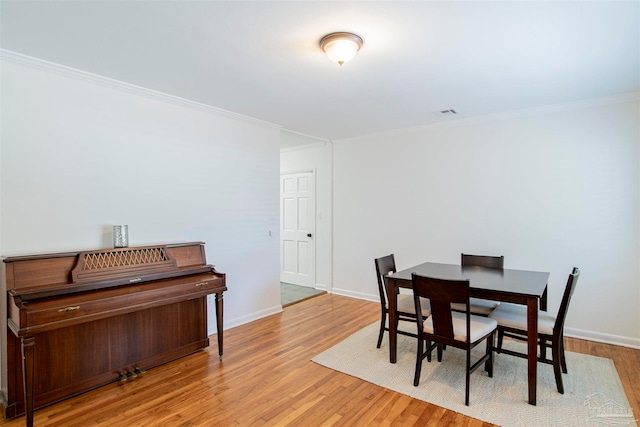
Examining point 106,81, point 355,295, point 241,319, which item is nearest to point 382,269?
point 241,319

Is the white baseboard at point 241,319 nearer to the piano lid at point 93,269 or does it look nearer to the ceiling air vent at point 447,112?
the piano lid at point 93,269

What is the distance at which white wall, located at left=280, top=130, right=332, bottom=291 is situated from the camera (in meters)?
5.56

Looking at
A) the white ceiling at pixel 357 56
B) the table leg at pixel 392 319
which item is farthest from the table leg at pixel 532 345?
the white ceiling at pixel 357 56


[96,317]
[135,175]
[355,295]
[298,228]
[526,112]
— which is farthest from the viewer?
[298,228]

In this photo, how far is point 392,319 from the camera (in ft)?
9.89

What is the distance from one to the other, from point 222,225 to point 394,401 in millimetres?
2506

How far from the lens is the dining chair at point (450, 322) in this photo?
2.37 m

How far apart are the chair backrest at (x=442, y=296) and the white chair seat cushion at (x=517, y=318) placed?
0.47 m

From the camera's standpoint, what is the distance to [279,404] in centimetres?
242

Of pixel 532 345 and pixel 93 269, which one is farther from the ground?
pixel 93 269

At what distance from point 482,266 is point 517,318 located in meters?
0.96

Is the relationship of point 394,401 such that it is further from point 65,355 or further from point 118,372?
point 65,355

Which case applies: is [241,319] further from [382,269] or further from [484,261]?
[484,261]

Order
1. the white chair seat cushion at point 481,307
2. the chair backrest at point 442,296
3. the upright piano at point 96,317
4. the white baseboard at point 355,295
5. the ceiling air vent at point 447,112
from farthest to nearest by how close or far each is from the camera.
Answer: the white baseboard at point 355,295, the ceiling air vent at point 447,112, the white chair seat cushion at point 481,307, the chair backrest at point 442,296, the upright piano at point 96,317
